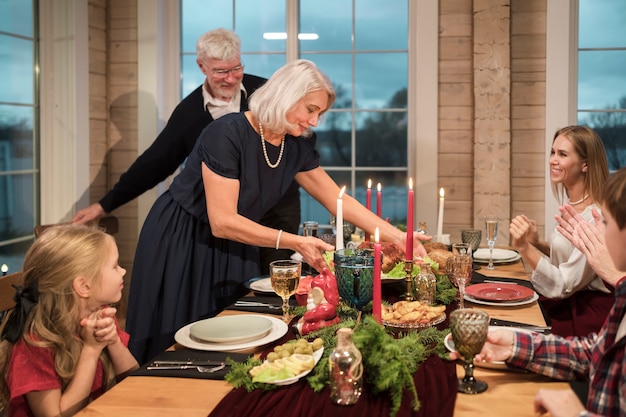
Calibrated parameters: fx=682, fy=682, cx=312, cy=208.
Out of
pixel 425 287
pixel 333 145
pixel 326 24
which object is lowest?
pixel 425 287

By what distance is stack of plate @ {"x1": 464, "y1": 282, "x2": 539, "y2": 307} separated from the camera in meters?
2.05

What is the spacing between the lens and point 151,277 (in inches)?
102

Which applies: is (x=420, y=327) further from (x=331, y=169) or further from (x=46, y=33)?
(x=46, y=33)

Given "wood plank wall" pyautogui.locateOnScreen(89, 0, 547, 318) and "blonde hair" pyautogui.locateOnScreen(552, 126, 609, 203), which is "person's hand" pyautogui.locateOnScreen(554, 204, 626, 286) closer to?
"blonde hair" pyautogui.locateOnScreen(552, 126, 609, 203)

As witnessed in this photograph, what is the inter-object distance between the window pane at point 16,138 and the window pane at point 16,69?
7cm

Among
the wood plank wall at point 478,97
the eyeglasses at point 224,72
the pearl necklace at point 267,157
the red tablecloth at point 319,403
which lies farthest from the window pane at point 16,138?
the red tablecloth at point 319,403

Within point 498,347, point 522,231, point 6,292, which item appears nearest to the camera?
point 498,347

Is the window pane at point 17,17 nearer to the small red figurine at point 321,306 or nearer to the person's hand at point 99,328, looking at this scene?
the person's hand at point 99,328

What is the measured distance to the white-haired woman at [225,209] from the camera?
92.2 inches

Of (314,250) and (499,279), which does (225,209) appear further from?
(499,279)

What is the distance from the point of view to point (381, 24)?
4535 mm

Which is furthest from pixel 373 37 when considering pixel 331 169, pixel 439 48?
pixel 331 169

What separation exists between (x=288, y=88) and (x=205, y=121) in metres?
1.19

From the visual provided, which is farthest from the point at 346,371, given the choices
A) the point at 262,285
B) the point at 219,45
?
the point at 219,45
